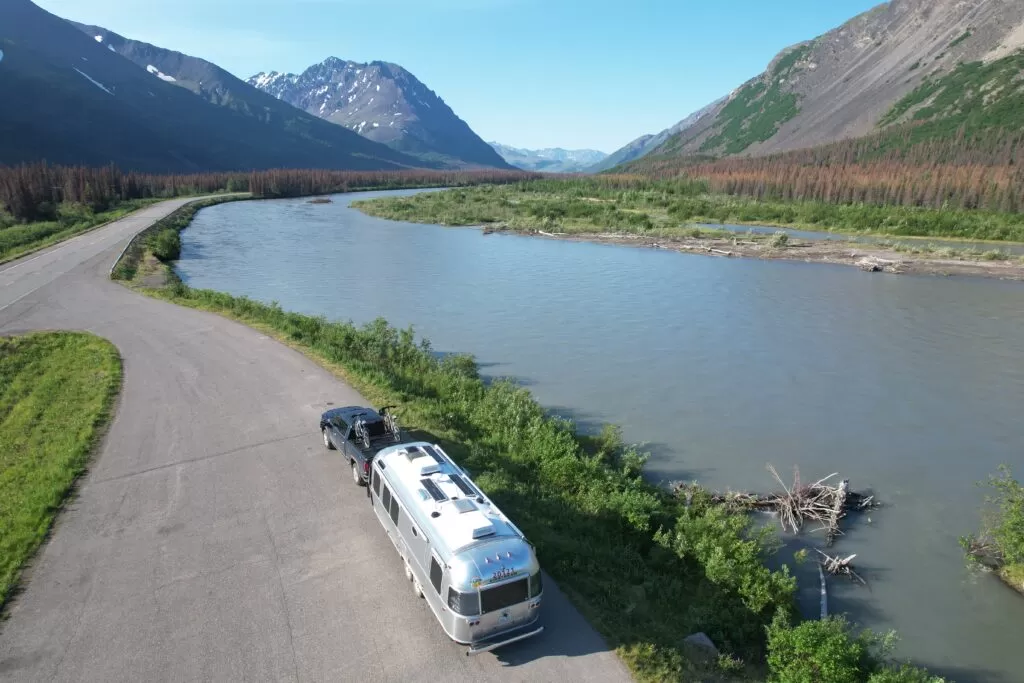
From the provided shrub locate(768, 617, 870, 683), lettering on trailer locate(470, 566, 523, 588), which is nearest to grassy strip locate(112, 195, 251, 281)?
lettering on trailer locate(470, 566, 523, 588)

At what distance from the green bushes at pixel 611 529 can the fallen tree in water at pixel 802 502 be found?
80cm

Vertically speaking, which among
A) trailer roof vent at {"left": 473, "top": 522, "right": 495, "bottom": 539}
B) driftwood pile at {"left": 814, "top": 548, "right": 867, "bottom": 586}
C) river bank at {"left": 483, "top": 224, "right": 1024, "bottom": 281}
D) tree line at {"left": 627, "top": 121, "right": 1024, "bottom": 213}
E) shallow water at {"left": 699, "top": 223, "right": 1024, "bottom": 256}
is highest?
tree line at {"left": 627, "top": 121, "right": 1024, "bottom": 213}

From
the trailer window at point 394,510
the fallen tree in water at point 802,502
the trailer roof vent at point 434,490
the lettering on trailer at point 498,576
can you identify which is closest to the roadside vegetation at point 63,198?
the trailer window at point 394,510

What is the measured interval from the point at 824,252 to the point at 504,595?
207ft

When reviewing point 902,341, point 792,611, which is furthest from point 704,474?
point 902,341

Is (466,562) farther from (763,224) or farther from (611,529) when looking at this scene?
(763,224)

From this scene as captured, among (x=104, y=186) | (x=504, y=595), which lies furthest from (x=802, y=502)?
(x=104, y=186)

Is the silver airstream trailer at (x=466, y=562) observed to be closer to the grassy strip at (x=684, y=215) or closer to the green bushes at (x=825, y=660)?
the green bushes at (x=825, y=660)

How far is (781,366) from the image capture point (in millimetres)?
29062

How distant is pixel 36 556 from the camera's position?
1215 cm

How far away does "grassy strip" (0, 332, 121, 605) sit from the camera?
42.5 ft

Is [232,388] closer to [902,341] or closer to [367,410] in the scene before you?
[367,410]

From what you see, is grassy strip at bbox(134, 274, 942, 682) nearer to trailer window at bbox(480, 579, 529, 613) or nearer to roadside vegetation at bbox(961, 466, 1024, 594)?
trailer window at bbox(480, 579, 529, 613)

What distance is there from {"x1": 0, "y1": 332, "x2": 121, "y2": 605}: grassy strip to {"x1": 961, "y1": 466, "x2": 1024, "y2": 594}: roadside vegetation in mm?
20702
